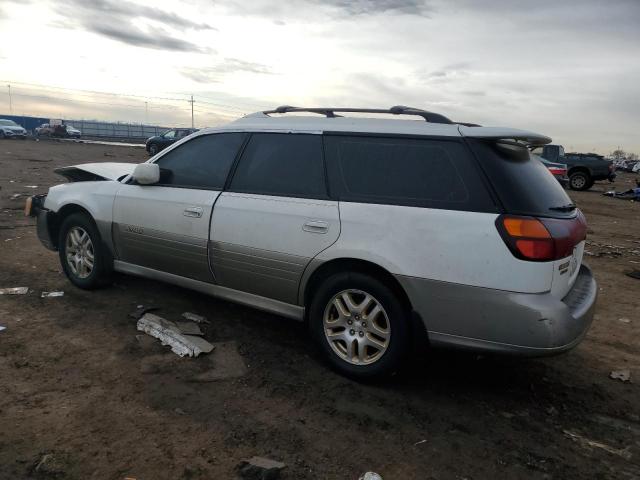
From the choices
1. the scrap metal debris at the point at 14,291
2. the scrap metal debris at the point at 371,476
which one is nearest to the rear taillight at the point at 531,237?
the scrap metal debris at the point at 371,476

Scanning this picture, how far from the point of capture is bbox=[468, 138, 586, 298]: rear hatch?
2.82 m

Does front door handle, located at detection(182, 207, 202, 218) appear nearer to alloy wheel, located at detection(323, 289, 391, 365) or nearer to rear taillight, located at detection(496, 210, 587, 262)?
alloy wheel, located at detection(323, 289, 391, 365)

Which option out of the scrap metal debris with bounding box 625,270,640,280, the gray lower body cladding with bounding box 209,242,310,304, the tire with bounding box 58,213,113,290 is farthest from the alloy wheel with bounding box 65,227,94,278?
the scrap metal debris with bounding box 625,270,640,280

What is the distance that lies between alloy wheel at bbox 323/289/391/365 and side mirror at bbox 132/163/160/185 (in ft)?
6.61

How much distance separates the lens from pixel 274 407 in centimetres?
311

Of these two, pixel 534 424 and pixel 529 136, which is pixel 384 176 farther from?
pixel 534 424

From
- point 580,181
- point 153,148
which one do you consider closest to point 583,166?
point 580,181

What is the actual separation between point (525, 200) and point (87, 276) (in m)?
4.10

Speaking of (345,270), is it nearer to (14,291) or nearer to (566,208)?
(566,208)

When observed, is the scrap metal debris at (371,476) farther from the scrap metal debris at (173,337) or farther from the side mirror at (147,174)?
the side mirror at (147,174)

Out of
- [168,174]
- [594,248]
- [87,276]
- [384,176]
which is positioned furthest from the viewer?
[594,248]

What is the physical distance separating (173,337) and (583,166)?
913 inches

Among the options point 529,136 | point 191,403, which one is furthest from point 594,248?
point 191,403

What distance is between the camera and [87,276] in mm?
4953
